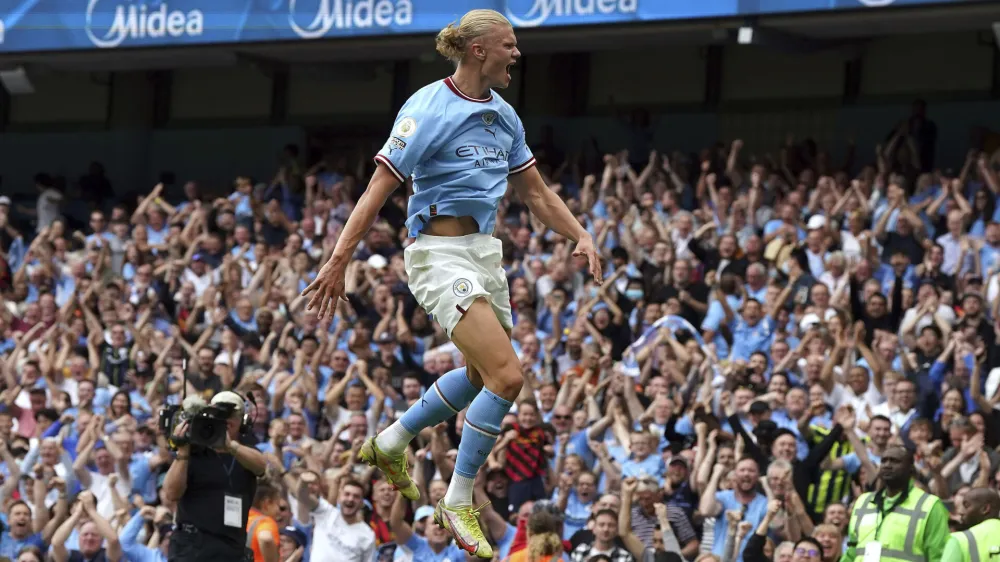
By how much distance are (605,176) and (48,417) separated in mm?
5956

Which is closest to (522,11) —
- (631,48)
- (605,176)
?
(605,176)

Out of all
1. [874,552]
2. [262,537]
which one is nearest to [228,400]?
[262,537]

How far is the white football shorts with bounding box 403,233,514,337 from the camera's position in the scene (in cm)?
663

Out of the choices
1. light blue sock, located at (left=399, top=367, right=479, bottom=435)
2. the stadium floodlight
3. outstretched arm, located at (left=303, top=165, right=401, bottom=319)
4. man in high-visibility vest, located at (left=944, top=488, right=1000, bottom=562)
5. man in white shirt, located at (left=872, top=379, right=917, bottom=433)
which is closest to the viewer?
outstretched arm, located at (left=303, top=165, right=401, bottom=319)

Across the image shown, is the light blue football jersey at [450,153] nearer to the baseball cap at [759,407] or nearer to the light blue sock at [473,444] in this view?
the light blue sock at [473,444]

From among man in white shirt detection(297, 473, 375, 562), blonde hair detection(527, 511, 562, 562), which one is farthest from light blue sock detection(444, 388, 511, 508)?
Answer: man in white shirt detection(297, 473, 375, 562)

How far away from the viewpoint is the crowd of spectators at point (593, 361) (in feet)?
39.2

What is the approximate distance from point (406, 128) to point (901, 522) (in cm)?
480

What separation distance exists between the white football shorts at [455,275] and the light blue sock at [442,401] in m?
0.35

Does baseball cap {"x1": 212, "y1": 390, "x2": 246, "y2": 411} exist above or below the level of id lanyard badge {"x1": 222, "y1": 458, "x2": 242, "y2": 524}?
above

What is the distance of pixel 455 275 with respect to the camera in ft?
21.8

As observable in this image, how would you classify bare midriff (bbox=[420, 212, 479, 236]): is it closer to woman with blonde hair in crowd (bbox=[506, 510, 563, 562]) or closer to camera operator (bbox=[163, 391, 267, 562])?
camera operator (bbox=[163, 391, 267, 562])

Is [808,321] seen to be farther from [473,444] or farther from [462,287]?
[462,287]

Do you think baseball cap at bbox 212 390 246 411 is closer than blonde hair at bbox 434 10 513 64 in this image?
No
